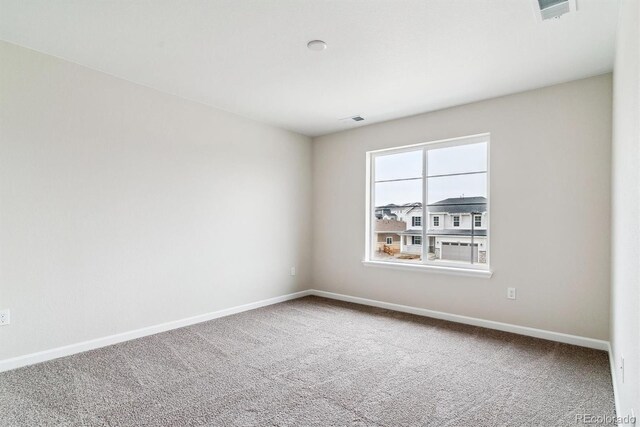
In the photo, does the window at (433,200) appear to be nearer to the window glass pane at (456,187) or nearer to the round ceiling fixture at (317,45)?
the window glass pane at (456,187)

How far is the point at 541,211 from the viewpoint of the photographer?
3.45 meters

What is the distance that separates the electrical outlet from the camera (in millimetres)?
2631

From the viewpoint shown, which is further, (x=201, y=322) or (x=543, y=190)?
(x=201, y=322)

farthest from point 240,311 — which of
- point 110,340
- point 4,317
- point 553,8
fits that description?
point 553,8

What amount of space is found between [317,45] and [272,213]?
8.78ft

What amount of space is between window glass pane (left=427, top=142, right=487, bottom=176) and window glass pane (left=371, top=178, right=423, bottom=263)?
0.29 metres

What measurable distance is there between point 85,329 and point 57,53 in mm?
2402

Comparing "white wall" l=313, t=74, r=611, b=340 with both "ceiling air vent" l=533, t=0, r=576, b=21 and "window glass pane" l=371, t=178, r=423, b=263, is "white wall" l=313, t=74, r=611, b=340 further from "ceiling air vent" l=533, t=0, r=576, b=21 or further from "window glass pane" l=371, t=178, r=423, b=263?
"ceiling air vent" l=533, t=0, r=576, b=21

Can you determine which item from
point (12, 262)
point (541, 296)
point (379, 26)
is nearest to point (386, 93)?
point (379, 26)

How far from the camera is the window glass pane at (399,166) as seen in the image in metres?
4.55

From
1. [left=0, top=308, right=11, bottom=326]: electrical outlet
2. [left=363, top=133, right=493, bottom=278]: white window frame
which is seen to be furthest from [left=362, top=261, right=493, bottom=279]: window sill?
[left=0, top=308, right=11, bottom=326]: electrical outlet

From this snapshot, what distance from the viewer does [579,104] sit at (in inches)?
128

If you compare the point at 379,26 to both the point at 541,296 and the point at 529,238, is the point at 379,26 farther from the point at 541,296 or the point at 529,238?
the point at 541,296

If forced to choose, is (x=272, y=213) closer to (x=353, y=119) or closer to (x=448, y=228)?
(x=353, y=119)
